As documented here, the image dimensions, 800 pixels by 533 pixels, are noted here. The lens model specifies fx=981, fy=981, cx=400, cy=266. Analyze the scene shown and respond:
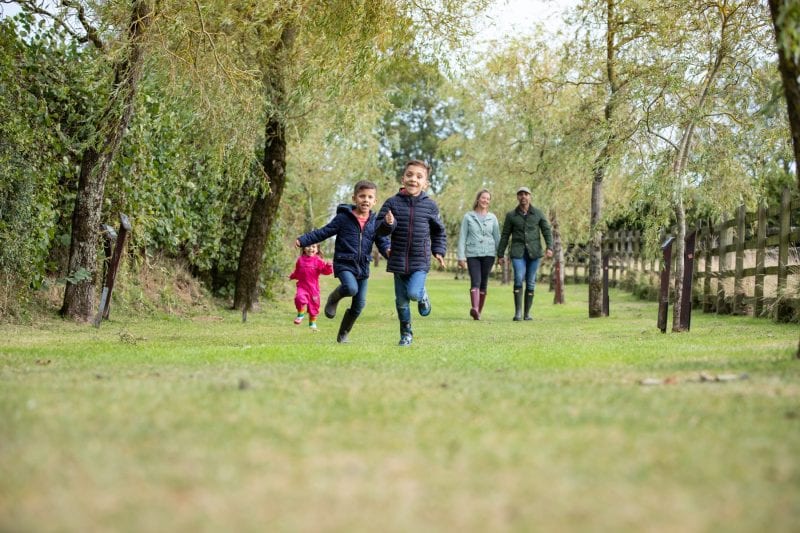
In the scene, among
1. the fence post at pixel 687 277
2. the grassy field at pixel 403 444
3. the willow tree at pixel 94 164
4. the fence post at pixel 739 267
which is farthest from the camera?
the fence post at pixel 739 267

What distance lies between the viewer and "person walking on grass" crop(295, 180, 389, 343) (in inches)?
407

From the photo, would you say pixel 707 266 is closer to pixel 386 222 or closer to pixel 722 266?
pixel 722 266

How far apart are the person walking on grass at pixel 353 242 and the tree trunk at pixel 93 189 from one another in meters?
3.35

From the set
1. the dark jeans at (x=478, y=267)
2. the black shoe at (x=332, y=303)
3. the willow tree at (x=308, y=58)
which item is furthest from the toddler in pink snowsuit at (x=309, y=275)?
the black shoe at (x=332, y=303)

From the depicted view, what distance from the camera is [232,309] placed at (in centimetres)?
1747

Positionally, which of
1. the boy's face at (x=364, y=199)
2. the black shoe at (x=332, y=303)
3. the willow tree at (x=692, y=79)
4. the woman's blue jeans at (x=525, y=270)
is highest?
the willow tree at (x=692, y=79)

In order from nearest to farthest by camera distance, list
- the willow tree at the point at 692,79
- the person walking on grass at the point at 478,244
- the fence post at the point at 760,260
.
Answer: the willow tree at the point at 692,79, the fence post at the point at 760,260, the person walking on grass at the point at 478,244

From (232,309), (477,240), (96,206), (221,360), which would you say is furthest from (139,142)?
(221,360)

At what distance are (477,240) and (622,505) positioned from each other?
506 inches

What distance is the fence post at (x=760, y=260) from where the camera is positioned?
1454 centimetres

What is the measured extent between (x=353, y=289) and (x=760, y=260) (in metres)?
7.25

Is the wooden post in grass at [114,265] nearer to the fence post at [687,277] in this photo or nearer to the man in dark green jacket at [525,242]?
the man in dark green jacket at [525,242]

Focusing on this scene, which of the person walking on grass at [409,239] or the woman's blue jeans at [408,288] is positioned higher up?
the person walking on grass at [409,239]

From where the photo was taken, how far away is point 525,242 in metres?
16.3
